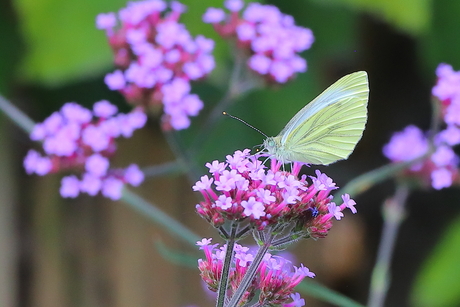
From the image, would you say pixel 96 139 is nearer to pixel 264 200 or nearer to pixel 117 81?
pixel 117 81

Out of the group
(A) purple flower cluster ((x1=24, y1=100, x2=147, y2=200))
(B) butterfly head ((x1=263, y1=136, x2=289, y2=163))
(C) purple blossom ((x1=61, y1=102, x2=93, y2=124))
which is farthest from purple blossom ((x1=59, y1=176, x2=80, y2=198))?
(B) butterfly head ((x1=263, y1=136, x2=289, y2=163))

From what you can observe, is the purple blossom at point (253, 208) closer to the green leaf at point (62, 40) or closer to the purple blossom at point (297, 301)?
the purple blossom at point (297, 301)

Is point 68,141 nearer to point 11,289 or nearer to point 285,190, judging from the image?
point 285,190

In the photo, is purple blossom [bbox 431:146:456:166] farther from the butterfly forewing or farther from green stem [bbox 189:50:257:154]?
green stem [bbox 189:50:257:154]

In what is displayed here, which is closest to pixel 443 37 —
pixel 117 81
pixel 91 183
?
pixel 117 81

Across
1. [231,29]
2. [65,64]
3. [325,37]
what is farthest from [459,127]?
[65,64]

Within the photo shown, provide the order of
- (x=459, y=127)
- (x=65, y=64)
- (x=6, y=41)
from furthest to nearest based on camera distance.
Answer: (x=6, y=41) < (x=65, y=64) < (x=459, y=127)
